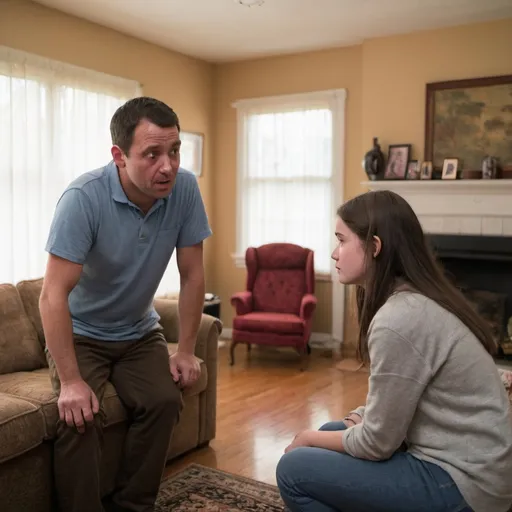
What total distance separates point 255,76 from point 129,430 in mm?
4293

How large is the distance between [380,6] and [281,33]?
3.18 ft

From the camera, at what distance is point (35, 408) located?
2.24m

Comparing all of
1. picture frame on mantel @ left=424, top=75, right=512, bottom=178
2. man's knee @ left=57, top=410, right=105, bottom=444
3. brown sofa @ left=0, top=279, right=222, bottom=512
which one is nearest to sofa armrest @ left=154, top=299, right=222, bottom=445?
brown sofa @ left=0, top=279, right=222, bottom=512

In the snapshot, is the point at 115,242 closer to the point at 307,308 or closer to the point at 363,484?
the point at 363,484

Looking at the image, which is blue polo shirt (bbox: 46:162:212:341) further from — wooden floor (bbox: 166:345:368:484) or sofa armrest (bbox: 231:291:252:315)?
sofa armrest (bbox: 231:291:252:315)

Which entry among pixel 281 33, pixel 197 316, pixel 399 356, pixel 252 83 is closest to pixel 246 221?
pixel 252 83

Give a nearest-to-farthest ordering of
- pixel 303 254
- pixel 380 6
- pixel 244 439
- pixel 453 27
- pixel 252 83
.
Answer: pixel 244 439, pixel 380 6, pixel 453 27, pixel 303 254, pixel 252 83

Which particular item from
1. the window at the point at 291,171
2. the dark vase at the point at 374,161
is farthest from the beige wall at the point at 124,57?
the dark vase at the point at 374,161

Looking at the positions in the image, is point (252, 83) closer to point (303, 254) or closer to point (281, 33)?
point (281, 33)

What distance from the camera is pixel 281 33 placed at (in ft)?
16.6

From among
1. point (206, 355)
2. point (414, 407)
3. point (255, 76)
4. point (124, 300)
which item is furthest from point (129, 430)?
point (255, 76)

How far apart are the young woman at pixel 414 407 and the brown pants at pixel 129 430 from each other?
2.77 ft

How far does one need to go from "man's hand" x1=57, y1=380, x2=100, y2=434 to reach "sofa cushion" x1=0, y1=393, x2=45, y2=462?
0.17 meters

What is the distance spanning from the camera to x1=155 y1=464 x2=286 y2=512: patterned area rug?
2.51 meters
